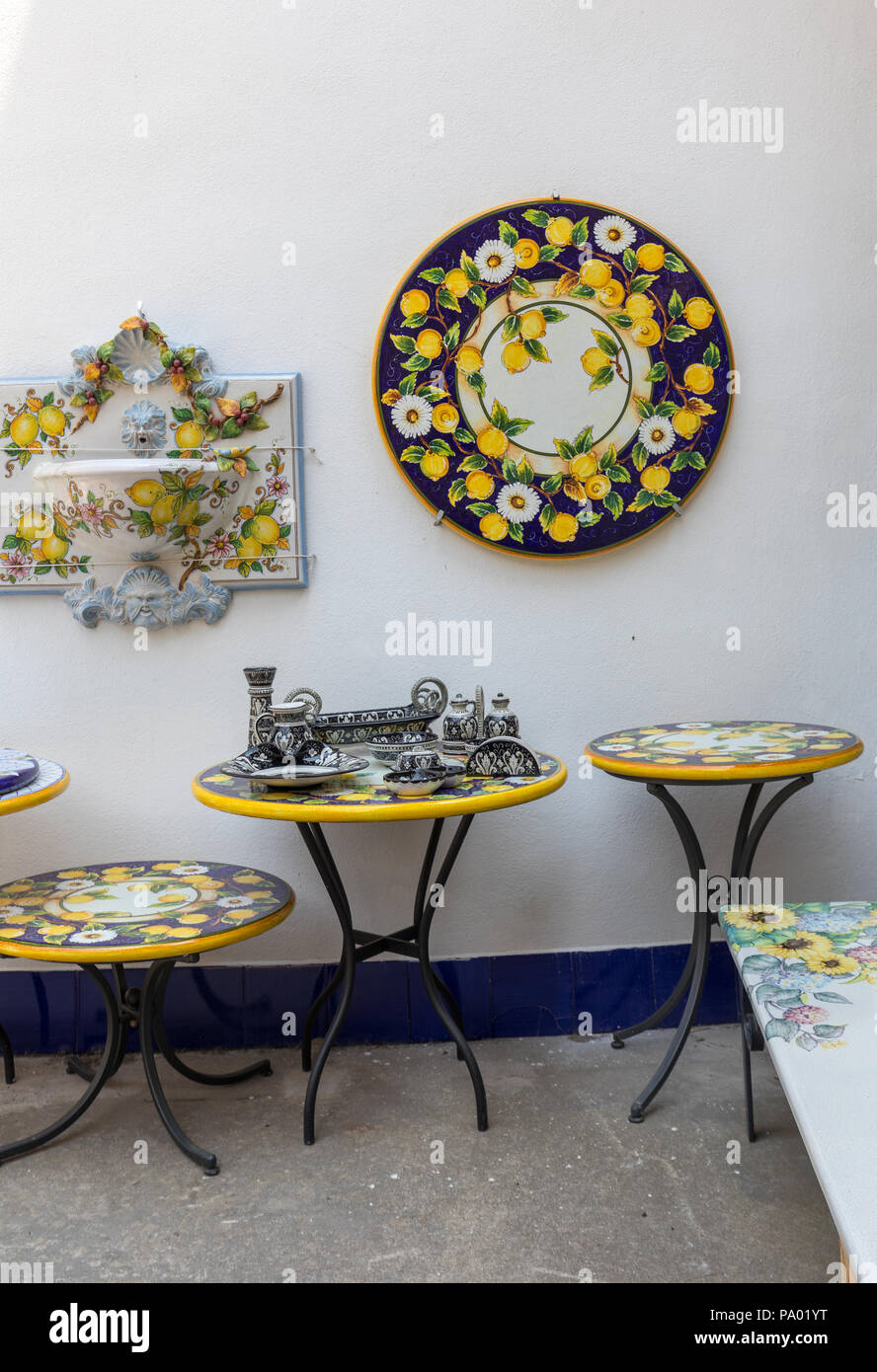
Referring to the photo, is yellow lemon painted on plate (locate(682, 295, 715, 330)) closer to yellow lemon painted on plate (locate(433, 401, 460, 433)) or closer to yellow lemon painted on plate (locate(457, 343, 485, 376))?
yellow lemon painted on plate (locate(457, 343, 485, 376))

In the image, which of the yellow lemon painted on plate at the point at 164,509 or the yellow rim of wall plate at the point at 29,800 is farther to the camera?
the yellow lemon painted on plate at the point at 164,509

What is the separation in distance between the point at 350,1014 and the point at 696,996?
1.00 m

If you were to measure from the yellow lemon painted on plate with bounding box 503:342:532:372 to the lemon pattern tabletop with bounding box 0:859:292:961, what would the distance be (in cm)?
156

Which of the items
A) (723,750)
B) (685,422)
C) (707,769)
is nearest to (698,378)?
(685,422)

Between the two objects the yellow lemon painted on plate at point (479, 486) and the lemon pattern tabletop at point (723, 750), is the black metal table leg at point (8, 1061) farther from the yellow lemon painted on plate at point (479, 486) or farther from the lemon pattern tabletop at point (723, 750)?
the yellow lemon painted on plate at point (479, 486)

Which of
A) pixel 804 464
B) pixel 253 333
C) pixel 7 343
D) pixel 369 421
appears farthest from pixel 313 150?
pixel 804 464

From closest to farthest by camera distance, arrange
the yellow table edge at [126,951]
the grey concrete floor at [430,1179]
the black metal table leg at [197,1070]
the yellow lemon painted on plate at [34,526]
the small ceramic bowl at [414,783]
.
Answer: the grey concrete floor at [430,1179]
the yellow table edge at [126,951]
the small ceramic bowl at [414,783]
the black metal table leg at [197,1070]
the yellow lemon painted on plate at [34,526]

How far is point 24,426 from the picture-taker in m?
2.99

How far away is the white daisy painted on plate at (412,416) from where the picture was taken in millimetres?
3025

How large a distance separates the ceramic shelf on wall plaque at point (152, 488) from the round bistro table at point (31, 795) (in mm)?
466

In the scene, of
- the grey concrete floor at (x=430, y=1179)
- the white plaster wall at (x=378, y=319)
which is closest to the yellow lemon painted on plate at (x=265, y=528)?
→ the white plaster wall at (x=378, y=319)

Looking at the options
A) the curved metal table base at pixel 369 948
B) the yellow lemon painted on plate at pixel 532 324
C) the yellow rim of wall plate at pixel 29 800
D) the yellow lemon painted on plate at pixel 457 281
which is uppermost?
the yellow lemon painted on plate at pixel 457 281
